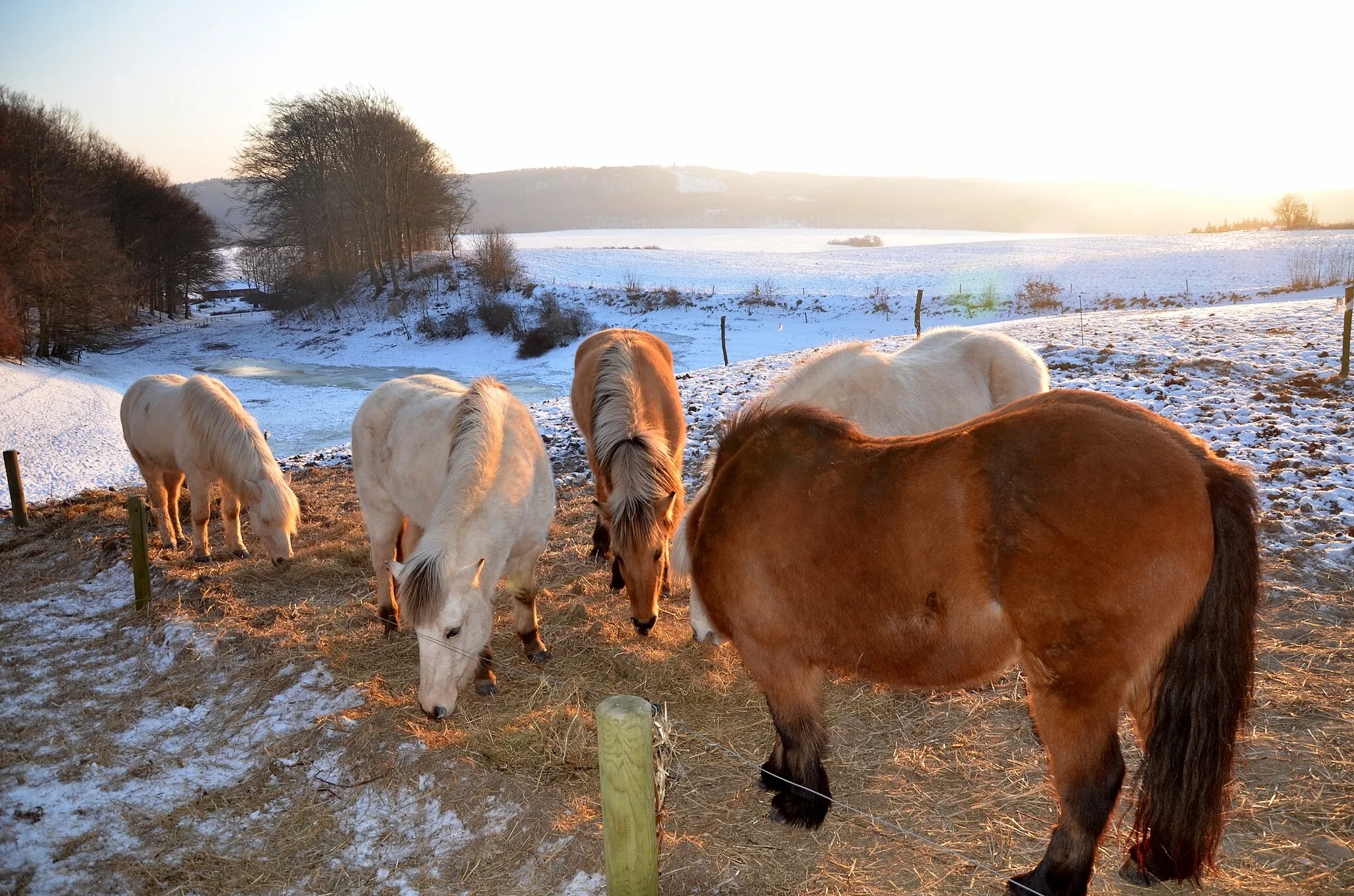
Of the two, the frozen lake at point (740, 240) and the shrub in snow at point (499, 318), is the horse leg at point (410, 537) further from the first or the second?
the frozen lake at point (740, 240)

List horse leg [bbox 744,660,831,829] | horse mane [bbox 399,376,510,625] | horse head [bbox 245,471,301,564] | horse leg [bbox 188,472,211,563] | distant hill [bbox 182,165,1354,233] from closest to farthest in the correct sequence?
horse leg [bbox 744,660,831,829] → horse mane [bbox 399,376,510,625] → horse head [bbox 245,471,301,564] → horse leg [bbox 188,472,211,563] → distant hill [bbox 182,165,1354,233]

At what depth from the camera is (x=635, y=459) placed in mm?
4457

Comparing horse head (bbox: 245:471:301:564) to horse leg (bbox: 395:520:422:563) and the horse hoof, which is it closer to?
horse leg (bbox: 395:520:422:563)

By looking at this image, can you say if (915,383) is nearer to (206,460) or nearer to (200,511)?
(206,460)

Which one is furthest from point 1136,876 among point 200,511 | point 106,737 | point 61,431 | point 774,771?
point 61,431

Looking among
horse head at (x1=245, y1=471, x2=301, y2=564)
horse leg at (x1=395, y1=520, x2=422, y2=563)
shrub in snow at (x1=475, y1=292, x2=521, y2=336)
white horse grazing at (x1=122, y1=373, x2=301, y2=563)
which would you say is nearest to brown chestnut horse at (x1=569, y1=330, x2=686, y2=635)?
horse leg at (x1=395, y1=520, x2=422, y2=563)

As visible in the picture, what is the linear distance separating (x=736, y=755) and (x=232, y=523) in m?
6.04

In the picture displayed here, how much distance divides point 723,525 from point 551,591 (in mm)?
3071

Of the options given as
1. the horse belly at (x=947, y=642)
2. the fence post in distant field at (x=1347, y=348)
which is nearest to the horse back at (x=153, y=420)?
the horse belly at (x=947, y=642)

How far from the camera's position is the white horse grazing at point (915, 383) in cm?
471

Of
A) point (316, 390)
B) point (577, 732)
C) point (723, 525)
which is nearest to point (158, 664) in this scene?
point (577, 732)

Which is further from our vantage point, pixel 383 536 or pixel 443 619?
pixel 383 536

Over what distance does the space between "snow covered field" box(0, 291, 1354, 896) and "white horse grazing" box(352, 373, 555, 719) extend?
639 mm

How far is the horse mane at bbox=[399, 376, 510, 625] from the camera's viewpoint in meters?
3.64
